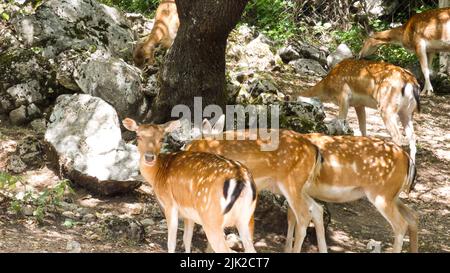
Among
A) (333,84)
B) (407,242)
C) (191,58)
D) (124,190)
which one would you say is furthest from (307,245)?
(333,84)

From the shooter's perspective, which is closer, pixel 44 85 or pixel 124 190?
pixel 124 190

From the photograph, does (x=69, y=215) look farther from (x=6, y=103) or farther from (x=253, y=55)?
(x=253, y=55)

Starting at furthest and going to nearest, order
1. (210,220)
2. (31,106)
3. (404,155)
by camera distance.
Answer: (31,106) < (404,155) < (210,220)

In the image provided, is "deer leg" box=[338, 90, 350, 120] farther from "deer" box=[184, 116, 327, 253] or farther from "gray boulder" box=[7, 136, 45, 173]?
"gray boulder" box=[7, 136, 45, 173]

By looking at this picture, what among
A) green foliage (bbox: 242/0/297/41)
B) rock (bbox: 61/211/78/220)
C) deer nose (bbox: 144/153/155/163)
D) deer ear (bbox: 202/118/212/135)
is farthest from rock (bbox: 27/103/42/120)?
green foliage (bbox: 242/0/297/41)

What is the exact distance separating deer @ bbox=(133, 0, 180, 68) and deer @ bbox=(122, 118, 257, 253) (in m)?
5.08

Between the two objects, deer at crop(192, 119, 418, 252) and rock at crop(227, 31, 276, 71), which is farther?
rock at crop(227, 31, 276, 71)

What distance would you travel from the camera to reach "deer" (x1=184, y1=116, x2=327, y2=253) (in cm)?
796

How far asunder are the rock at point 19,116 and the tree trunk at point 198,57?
6.11 ft

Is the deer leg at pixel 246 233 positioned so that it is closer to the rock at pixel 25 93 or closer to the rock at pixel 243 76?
the rock at pixel 25 93

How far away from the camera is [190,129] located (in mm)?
10062

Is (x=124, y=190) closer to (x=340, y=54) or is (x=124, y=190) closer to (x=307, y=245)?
(x=307, y=245)

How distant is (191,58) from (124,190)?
2.17m

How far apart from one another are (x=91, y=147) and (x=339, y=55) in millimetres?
8698
